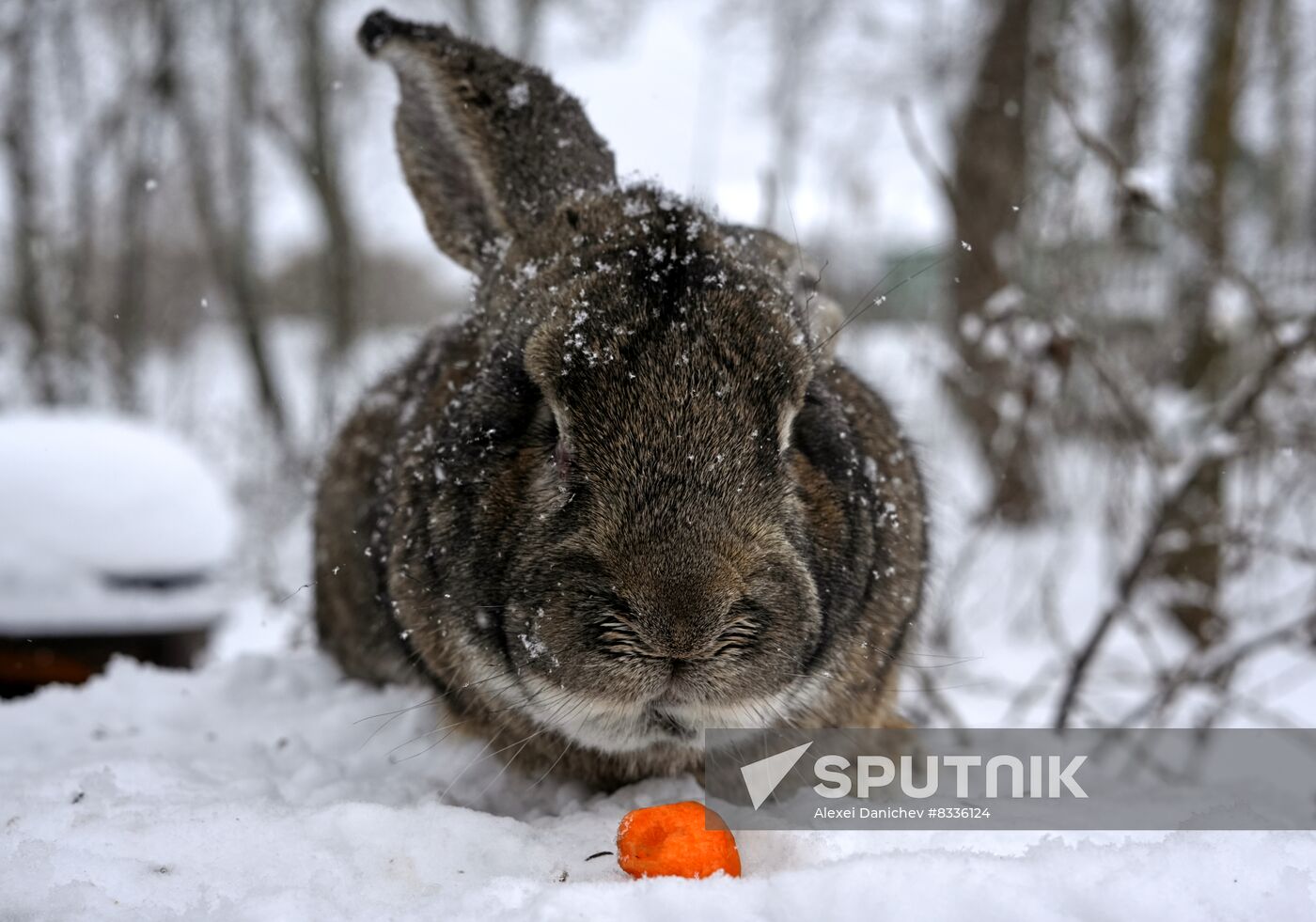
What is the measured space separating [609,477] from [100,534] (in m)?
3.45

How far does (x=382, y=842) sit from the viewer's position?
6.81 ft

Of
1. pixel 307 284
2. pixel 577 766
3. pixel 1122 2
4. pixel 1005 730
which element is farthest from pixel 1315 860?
pixel 307 284

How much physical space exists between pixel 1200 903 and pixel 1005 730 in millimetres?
2597

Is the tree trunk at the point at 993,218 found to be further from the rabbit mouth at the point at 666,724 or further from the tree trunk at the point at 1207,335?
the rabbit mouth at the point at 666,724

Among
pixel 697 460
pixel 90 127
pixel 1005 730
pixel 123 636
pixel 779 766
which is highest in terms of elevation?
pixel 90 127

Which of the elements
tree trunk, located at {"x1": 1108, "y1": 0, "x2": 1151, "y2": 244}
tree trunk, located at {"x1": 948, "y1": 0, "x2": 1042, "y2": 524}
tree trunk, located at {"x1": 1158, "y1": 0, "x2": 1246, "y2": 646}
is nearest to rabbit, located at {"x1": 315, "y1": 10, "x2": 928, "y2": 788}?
tree trunk, located at {"x1": 1108, "y1": 0, "x2": 1151, "y2": 244}

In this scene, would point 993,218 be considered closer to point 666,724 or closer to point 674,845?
point 666,724

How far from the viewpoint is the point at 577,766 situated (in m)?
2.62

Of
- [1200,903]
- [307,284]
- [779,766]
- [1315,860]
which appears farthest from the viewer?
[307,284]

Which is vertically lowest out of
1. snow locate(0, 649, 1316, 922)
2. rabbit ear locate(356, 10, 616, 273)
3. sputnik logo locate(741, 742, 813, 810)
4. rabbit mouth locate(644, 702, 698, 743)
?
sputnik logo locate(741, 742, 813, 810)

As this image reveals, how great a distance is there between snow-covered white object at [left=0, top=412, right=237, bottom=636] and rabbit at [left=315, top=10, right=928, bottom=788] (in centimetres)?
191

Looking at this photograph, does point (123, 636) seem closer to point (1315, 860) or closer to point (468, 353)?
point (468, 353)

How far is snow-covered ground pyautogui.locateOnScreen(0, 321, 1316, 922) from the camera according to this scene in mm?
1752

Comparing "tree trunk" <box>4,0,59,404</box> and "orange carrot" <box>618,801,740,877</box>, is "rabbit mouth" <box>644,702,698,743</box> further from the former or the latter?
"tree trunk" <box>4,0,59,404</box>
